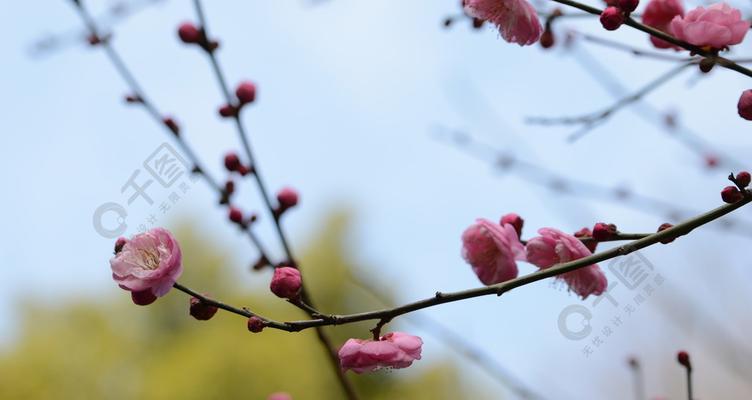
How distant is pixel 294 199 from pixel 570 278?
18.2 inches

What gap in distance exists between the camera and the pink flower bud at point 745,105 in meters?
0.59

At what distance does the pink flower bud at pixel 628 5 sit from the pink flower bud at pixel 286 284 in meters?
0.34

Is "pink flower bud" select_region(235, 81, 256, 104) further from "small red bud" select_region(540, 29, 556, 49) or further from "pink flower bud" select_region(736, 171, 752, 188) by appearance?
"pink flower bud" select_region(736, 171, 752, 188)

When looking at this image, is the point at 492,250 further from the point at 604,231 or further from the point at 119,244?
the point at 119,244

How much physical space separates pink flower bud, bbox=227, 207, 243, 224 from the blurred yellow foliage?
10.6ft

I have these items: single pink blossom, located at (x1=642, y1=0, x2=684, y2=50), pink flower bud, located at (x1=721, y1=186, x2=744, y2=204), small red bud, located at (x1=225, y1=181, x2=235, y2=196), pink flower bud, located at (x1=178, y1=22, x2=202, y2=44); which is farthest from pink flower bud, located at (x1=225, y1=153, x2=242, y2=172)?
pink flower bud, located at (x1=721, y1=186, x2=744, y2=204)

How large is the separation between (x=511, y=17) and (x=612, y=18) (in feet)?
0.32

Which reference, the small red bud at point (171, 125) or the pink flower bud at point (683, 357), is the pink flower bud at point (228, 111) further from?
the pink flower bud at point (683, 357)

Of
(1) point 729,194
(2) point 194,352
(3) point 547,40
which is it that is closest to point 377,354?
(1) point 729,194

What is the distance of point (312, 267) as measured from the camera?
19.3ft

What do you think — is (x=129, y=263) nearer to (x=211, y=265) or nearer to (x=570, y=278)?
(x=570, y=278)

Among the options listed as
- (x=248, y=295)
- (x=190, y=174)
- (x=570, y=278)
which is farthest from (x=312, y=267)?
(x=570, y=278)

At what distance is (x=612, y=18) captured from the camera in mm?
585

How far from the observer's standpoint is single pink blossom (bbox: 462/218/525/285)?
65 centimetres
